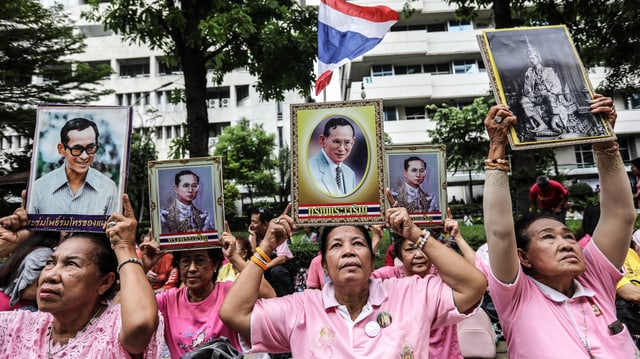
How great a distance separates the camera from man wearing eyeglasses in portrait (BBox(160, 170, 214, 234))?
8.74 ft

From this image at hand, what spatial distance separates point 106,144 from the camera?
8.02ft

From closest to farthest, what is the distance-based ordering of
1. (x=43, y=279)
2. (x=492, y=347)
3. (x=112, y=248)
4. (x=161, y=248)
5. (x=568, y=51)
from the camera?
(x=43, y=279), (x=112, y=248), (x=568, y=51), (x=161, y=248), (x=492, y=347)

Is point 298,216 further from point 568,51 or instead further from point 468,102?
point 468,102

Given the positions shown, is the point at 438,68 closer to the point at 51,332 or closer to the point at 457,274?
the point at 457,274

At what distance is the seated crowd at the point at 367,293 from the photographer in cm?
189

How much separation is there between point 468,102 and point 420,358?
27.2 meters

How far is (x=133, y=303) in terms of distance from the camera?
176cm

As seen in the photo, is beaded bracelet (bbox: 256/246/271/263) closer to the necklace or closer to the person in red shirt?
the necklace

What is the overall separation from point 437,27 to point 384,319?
28.9 meters

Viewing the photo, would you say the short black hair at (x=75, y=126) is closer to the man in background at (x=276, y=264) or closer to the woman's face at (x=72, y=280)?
the woman's face at (x=72, y=280)

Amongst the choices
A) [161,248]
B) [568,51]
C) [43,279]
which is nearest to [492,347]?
[568,51]

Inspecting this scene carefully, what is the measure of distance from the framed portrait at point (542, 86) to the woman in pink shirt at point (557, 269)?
0.31 feet

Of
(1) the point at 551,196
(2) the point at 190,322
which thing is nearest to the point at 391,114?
(1) the point at 551,196

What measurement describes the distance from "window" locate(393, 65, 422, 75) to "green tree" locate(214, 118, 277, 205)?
31.1ft
